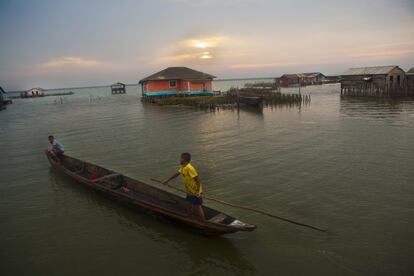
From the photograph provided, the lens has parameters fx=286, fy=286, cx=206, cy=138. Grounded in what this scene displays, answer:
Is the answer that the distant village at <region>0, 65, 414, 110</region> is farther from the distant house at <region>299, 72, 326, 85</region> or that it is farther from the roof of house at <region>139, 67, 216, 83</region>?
the distant house at <region>299, 72, 326, 85</region>

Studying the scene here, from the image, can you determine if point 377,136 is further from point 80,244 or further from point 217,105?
point 217,105

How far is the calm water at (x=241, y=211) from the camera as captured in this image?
590cm

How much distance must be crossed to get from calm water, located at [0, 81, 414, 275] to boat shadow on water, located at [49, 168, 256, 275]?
0.08 ft

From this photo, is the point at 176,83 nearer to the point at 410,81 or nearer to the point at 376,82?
the point at 376,82

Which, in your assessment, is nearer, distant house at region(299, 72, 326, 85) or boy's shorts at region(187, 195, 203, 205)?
boy's shorts at region(187, 195, 203, 205)

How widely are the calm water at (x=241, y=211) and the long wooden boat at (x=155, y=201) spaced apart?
1.39ft

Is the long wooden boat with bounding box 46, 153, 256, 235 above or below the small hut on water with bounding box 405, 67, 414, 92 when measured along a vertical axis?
below

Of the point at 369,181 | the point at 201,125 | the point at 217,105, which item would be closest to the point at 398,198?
the point at 369,181

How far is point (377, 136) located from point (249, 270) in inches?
520

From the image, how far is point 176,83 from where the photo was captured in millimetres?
39875

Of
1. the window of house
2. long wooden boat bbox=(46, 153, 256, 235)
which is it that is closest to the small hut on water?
the window of house

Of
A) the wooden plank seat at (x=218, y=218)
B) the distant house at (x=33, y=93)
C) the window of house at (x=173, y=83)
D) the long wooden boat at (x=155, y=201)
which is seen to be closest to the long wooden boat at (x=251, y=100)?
the window of house at (x=173, y=83)

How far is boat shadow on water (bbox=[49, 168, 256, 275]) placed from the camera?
5.78 meters

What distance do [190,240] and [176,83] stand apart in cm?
3497
